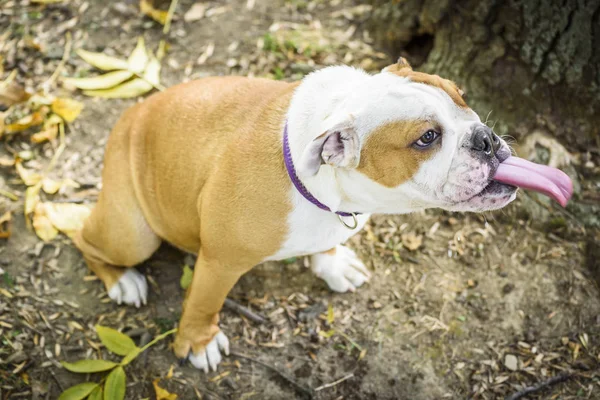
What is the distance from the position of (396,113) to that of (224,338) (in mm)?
2142

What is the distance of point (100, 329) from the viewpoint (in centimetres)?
396

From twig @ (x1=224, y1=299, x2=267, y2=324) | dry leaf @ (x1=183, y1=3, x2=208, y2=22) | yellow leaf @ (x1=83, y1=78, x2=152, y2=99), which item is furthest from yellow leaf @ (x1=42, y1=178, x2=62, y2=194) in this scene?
dry leaf @ (x1=183, y1=3, x2=208, y2=22)

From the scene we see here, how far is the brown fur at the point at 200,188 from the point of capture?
322cm

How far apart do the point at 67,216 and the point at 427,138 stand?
3.11 meters

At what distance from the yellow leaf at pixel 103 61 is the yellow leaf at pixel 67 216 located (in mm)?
1435

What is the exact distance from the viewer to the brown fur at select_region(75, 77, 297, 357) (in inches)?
127

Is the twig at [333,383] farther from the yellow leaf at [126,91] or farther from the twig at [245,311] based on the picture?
→ the yellow leaf at [126,91]

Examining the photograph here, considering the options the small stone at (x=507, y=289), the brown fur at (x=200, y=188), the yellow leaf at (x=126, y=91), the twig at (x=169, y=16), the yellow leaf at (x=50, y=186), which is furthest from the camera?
the twig at (x=169, y=16)

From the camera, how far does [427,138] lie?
2803 mm

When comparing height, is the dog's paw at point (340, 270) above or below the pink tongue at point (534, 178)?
below

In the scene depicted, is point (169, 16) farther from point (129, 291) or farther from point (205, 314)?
point (205, 314)

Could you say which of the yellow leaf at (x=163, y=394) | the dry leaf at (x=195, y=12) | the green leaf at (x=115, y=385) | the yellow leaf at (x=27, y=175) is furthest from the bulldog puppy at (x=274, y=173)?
the dry leaf at (x=195, y=12)

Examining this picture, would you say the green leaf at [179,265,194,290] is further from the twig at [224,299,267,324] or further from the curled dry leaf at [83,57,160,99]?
the curled dry leaf at [83,57,160,99]

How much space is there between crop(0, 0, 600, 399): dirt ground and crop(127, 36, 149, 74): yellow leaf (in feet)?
2.70
